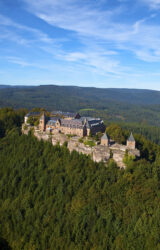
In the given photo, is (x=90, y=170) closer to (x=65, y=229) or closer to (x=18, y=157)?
(x=65, y=229)

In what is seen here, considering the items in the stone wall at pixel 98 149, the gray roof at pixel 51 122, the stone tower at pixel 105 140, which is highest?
the gray roof at pixel 51 122

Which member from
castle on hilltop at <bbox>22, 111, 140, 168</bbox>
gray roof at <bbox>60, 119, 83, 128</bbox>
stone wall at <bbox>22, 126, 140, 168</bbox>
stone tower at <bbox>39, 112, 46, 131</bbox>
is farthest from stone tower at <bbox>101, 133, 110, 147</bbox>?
stone tower at <bbox>39, 112, 46, 131</bbox>

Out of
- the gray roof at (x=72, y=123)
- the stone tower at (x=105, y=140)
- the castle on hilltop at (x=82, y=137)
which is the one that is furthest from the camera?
the gray roof at (x=72, y=123)

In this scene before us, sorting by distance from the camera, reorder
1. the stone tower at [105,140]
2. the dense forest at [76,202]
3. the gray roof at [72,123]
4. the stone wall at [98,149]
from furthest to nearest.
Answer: the gray roof at [72,123] → the stone tower at [105,140] → the stone wall at [98,149] → the dense forest at [76,202]

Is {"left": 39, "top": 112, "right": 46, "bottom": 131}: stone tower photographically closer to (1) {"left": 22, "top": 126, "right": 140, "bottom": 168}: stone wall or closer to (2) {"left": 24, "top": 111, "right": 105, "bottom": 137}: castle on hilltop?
(2) {"left": 24, "top": 111, "right": 105, "bottom": 137}: castle on hilltop

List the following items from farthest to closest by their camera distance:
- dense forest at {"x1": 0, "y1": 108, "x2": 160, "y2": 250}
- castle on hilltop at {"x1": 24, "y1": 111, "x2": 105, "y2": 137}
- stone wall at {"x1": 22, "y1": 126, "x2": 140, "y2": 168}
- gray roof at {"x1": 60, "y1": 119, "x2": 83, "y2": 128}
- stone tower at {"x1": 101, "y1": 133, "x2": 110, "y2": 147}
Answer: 1. gray roof at {"x1": 60, "y1": 119, "x2": 83, "y2": 128}
2. castle on hilltop at {"x1": 24, "y1": 111, "x2": 105, "y2": 137}
3. stone tower at {"x1": 101, "y1": 133, "x2": 110, "y2": 147}
4. stone wall at {"x1": 22, "y1": 126, "x2": 140, "y2": 168}
5. dense forest at {"x1": 0, "y1": 108, "x2": 160, "y2": 250}

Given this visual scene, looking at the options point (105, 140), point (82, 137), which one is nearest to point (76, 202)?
point (105, 140)

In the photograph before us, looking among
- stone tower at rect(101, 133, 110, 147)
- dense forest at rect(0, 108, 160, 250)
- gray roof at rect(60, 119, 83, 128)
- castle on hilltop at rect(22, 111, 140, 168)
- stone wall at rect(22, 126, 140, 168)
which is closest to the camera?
dense forest at rect(0, 108, 160, 250)

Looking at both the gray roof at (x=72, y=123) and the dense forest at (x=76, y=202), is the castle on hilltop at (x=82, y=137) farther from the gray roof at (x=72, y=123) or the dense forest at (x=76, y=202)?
the dense forest at (x=76, y=202)

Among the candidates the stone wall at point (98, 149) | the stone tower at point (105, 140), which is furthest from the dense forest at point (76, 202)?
the stone tower at point (105, 140)
